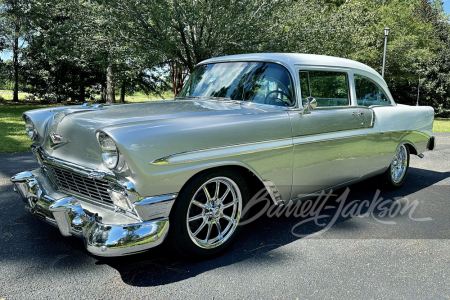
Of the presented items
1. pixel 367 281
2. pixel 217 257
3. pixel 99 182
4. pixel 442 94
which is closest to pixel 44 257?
pixel 99 182

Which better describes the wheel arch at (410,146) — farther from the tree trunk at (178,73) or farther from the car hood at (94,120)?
the tree trunk at (178,73)

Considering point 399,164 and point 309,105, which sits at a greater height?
point 309,105

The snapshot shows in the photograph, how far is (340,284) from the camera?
2.45 m

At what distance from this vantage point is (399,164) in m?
4.79

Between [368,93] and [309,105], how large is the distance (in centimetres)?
140

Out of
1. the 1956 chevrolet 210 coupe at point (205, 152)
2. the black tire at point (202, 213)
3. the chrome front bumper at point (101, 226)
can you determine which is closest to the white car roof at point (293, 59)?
the 1956 chevrolet 210 coupe at point (205, 152)

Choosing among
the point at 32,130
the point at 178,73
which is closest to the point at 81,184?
the point at 32,130

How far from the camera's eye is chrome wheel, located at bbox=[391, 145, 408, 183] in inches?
184

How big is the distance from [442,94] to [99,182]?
26.4 m

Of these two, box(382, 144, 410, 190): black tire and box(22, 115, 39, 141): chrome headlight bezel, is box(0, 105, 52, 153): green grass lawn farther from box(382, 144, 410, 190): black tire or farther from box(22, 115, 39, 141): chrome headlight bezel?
Answer: box(382, 144, 410, 190): black tire

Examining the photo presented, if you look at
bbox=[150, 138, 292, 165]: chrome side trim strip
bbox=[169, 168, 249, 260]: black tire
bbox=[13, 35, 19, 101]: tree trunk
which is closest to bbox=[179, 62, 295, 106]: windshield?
bbox=[150, 138, 292, 165]: chrome side trim strip

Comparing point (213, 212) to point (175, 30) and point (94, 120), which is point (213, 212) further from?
point (175, 30)

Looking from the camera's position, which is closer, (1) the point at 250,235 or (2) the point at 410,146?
(1) the point at 250,235

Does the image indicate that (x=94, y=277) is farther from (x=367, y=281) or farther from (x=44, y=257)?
(x=367, y=281)
